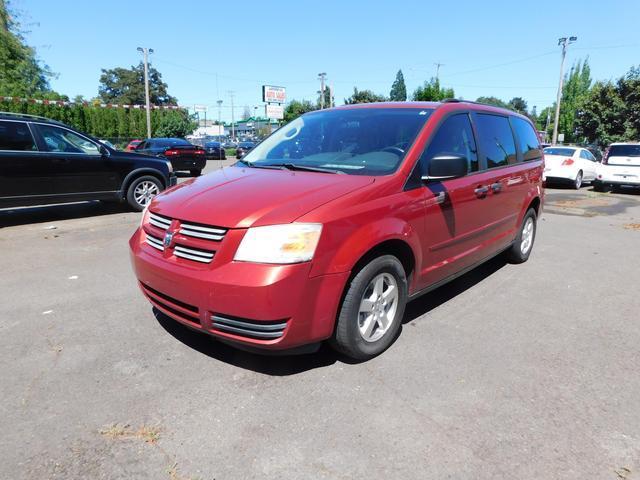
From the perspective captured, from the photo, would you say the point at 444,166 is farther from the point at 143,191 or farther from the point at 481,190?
the point at 143,191

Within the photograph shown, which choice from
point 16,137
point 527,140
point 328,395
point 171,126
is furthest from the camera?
point 171,126

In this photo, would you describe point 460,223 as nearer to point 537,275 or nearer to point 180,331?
point 537,275

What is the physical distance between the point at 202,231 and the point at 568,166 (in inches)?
638

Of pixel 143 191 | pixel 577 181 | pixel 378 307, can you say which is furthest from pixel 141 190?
pixel 577 181

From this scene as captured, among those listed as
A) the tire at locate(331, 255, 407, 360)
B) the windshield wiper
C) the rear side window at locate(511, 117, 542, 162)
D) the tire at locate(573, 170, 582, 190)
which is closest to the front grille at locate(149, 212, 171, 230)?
the windshield wiper

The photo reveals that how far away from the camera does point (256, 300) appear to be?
8.40 feet

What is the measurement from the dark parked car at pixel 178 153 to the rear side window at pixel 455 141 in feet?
A: 52.0

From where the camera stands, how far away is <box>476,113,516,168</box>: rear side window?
441cm

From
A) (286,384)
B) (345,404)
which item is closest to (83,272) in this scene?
(286,384)

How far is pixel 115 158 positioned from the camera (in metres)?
8.55

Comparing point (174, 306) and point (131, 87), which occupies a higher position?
point (131, 87)

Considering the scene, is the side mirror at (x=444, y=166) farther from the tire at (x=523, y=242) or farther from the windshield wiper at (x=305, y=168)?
the tire at (x=523, y=242)

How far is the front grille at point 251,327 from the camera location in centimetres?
265

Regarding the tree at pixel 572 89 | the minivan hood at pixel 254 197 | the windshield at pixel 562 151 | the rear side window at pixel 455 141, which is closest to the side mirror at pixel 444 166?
the rear side window at pixel 455 141
